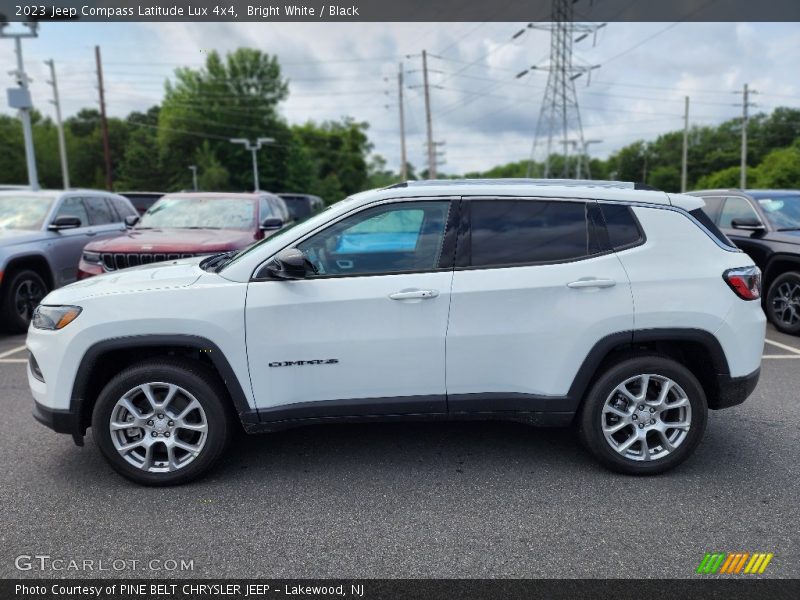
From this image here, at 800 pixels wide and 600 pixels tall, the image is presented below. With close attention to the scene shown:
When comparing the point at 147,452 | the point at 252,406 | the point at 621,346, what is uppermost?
the point at 621,346

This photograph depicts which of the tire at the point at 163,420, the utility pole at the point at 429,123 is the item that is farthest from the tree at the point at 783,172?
the tire at the point at 163,420

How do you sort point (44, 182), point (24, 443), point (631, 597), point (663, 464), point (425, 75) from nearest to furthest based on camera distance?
point (631, 597)
point (663, 464)
point (24, 443)
point (425, 75)
point (44, 182)

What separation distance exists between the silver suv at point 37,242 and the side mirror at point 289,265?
5.67 m

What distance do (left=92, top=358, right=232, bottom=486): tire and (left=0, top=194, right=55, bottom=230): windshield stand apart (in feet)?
19.8

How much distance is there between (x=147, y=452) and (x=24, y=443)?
4.49 feet

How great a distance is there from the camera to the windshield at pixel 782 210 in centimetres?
783

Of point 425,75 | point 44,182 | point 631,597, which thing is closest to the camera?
point 631,597

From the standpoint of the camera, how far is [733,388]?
3.60 m

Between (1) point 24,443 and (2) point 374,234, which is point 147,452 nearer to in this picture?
(1) point 24,443

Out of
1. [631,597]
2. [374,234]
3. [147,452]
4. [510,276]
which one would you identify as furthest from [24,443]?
Result: [631,597]

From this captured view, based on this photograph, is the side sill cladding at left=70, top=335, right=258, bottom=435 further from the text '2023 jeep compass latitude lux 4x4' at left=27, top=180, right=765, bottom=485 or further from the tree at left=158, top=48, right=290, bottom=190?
the tree at left=158, top=48, right=290, bottom=190

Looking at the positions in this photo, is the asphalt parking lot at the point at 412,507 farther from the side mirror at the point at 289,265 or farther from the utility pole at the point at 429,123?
the utility pole at the point at 429,123

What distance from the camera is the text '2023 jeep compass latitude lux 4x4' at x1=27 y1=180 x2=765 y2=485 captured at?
339 centimetres

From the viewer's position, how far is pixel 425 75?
46812 millimetres
